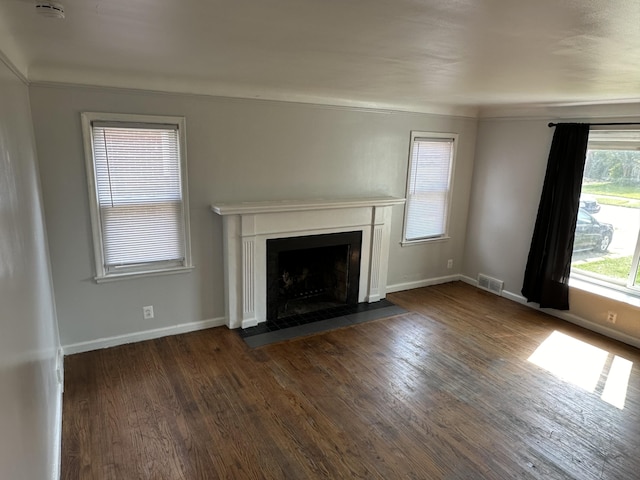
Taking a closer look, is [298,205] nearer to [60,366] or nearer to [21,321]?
[60,366]

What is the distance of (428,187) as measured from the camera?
5070mm

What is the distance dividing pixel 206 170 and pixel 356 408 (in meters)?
2.41

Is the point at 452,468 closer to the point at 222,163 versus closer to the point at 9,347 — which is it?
the point at 9,347

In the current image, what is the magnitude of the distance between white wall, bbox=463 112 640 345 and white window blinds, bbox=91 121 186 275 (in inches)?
151

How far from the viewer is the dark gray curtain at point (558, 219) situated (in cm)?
411

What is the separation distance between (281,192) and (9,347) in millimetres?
2972

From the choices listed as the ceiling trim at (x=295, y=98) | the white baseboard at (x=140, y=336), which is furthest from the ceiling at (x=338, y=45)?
the white baseboard at (x=140, y=336)

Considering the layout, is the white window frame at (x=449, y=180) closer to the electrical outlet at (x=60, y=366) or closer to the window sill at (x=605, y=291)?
the window sill at (x=605, y=291)

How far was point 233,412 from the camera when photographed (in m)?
2.75

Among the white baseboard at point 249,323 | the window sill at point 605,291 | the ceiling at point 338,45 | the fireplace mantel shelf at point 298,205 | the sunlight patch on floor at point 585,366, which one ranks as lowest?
the sunlight patch on floor at point 585,366

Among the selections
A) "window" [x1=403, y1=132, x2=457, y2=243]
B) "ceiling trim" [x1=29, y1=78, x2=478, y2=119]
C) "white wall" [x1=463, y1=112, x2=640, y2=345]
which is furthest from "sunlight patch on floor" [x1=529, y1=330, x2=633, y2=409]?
"ceiling trim" [x1=29, y1=78, x2=478, y2=119]

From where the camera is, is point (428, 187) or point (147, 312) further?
point (428, 187)

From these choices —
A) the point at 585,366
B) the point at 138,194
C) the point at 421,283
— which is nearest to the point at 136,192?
the point at 138,194

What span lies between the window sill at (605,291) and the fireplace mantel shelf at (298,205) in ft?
6.92
